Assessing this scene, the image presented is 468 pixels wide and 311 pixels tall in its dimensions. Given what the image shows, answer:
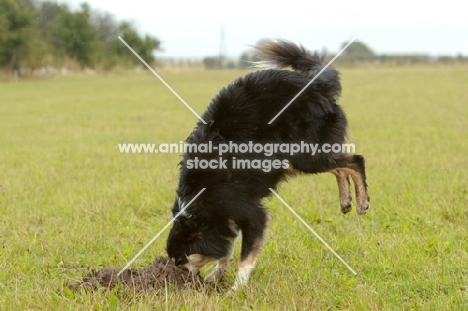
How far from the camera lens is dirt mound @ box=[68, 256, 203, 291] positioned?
3.41 m

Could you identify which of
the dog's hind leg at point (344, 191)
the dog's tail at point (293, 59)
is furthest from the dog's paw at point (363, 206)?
the dog's tail at point (293, 59)

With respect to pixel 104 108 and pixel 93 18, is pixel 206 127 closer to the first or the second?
pixel 93 18

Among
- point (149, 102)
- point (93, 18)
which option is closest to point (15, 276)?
point (93, 18)

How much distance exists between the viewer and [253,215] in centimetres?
365

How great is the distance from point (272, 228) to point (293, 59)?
4.92 feet

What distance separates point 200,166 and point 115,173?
3.93 metres

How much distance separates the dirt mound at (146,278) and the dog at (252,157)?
8 cm

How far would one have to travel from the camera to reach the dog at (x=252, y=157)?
3572 millimetres

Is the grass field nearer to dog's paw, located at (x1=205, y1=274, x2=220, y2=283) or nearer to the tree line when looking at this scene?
dog's paw, located at (x1=205, y1=274, x2=220, y2=283)

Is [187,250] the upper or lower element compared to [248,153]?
lower

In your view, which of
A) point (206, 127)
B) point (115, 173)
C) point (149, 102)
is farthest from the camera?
point (149, 102)

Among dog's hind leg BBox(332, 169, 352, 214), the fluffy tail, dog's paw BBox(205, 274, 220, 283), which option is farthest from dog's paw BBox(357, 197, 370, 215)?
dog's paw BBox(205, 274, 220, 283)

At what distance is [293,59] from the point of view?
14.9ft

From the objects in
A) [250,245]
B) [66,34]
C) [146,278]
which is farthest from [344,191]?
[66,34]
